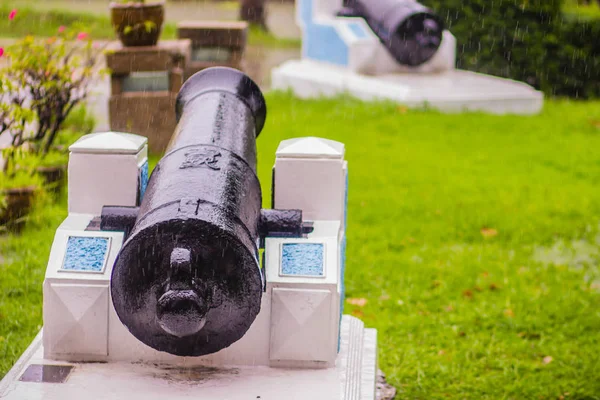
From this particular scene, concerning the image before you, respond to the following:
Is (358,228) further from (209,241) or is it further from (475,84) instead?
(475,84)

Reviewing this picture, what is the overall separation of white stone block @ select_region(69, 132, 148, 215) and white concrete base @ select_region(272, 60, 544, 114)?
24.5 ft

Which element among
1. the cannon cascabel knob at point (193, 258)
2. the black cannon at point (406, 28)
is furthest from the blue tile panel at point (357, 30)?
the cannon cascabel knob at point (193, 258)

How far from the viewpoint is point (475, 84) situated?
11.8m

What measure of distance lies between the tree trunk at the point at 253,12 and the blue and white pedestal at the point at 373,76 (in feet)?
22.9

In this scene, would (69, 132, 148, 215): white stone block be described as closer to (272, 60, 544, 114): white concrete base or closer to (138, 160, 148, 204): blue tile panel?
(138, 160, 148, 204): blue tile panel

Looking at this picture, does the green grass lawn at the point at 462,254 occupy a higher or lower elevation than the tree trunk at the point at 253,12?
higher

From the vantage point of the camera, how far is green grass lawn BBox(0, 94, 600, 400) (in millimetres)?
4941

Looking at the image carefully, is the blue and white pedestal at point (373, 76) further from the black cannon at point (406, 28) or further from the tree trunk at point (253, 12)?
the tree trunk at point (253, 12)

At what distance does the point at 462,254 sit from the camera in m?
6.55

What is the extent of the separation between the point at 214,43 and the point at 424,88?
97.5 inches

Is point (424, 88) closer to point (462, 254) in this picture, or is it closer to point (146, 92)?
point (146, 92)

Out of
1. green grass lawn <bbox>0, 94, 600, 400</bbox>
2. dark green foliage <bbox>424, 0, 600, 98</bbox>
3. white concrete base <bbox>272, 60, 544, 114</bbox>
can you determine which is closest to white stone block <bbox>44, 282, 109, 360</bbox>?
green grass lawn <bbox>0, 94, 600, 400</bbox>

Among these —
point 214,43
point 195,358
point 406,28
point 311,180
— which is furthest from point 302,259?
point 406,28

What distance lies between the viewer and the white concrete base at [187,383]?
3385 mm
